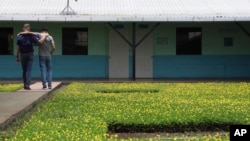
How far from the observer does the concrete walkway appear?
8891mm

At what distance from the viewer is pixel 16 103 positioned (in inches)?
441

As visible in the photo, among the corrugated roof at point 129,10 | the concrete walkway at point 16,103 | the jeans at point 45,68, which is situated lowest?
the concrete walkway at point 16,103

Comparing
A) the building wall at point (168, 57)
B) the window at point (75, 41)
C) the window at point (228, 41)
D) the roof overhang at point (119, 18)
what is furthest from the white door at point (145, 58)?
the window at point (228, 41)

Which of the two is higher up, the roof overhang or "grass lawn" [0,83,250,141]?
the roof overhang

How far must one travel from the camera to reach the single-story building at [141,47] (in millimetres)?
22094

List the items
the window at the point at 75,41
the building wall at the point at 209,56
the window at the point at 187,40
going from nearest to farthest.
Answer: the window at the point at 75,41
the building wall at the point at 209,56
the window at the point at 187,40

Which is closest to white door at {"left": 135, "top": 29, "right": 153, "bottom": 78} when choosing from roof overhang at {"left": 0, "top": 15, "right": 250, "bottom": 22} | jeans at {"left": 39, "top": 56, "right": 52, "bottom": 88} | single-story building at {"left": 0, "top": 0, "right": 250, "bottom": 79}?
single-story building at {"left": 0, "top": 0, "right": 250, "bottom": 79}

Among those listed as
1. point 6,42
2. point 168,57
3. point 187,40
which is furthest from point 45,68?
point 187,40

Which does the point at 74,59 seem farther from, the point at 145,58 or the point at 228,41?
the point at 228,41

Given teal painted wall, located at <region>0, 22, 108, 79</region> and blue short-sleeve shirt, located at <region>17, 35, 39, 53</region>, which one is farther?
teal painted wall, located at <region>0, 22, 108, 79</region>

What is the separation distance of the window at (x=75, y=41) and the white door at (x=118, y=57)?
3.81 feet

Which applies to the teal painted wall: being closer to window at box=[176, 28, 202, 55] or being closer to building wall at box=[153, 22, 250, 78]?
building wall at box=[153, 22, 250, 78]

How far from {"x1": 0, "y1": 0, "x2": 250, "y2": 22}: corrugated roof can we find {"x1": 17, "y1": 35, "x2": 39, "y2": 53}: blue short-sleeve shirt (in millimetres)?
4971

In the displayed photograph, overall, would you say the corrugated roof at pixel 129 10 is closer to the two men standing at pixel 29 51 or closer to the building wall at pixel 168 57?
the building wall at pixel 168 57
